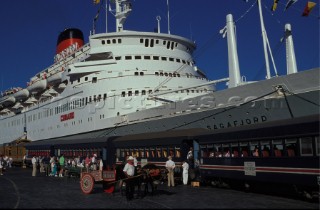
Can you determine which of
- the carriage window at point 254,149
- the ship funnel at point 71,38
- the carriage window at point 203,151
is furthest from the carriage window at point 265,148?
the ship funnel at point 71,38

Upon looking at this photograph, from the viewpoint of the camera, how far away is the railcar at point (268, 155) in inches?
472

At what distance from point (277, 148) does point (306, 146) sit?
1.45 meters

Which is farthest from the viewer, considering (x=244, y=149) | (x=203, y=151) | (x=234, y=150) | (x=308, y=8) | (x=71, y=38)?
(x=71, y=38)

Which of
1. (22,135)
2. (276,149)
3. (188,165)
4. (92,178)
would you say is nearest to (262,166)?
(276,149)

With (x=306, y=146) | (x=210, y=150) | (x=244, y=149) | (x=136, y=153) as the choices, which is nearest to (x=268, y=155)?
(x=244, y=149)

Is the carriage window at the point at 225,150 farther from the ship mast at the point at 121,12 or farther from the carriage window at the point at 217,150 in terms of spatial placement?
the ship mast at the point at 121,12

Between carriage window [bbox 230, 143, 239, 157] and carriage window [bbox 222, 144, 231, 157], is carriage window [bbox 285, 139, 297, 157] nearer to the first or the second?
carriage window [bbox 230, 143, 239, 157]

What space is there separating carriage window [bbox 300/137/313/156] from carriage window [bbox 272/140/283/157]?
3.33 feet

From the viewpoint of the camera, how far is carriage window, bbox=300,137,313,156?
12.0m

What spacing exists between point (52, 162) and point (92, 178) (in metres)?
13.3

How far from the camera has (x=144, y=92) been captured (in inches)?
1312

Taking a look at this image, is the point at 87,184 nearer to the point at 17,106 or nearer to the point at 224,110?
the point at 224,110

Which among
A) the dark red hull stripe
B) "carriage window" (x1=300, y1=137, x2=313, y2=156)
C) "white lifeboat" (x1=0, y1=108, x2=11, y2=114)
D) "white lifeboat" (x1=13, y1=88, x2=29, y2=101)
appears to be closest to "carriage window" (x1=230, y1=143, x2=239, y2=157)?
the dark red hull stripe

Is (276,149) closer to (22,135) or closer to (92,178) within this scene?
(92,178)
